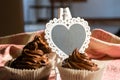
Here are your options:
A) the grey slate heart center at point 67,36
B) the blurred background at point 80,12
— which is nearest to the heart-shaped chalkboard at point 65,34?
the grey slate heart center at point 67,36

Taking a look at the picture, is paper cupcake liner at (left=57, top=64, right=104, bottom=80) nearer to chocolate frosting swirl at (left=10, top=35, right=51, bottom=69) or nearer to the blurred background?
chocolate frosting swirl at (left=10, top=35, right=51, bottom=69)

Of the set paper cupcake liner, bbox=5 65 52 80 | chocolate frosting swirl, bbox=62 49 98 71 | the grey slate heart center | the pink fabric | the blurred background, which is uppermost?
the grey slate heart center

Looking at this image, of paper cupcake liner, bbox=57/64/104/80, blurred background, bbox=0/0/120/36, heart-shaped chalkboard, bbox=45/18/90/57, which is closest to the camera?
paper cupcake liner, bbox=57/64/104/80

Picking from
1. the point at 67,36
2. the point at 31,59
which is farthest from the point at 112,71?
the point at 31,59

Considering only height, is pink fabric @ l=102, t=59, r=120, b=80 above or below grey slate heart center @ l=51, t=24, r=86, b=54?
below

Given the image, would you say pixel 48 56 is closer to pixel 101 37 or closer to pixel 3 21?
pixel 101 37

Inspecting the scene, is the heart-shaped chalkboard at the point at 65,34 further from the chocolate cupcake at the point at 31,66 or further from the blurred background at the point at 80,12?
the blurred background at the point at 80,12

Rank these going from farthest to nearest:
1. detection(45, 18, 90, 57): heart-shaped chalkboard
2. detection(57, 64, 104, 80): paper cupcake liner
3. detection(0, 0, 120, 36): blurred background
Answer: detection(0, 0, 120, 36): blurred background
detection(45, 18, 90, 57): heart-shaped chalkboard
detection(57, 64, 104, 80): paper cupcake liner

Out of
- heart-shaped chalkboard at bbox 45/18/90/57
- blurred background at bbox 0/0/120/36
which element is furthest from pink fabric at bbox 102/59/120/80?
blurred background at bbox 0/0/120/36
